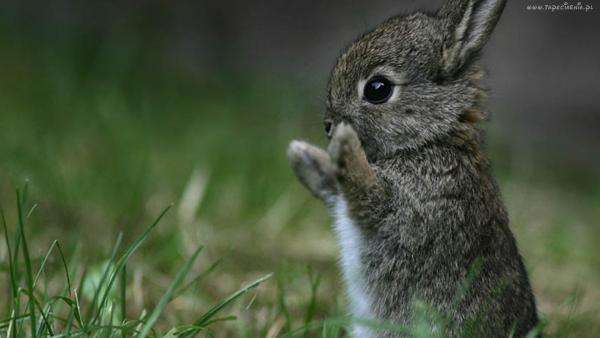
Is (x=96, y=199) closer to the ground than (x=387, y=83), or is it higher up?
closer to the ground

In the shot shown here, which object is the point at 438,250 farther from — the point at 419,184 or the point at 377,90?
the point at 377,90

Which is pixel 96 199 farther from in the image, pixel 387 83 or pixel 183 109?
→ pixel 183 109

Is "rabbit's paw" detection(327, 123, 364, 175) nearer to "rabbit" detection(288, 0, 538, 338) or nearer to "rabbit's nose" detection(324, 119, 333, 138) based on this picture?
"rabbit" detection(288, 0, 538, 338)

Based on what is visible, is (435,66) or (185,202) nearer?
(435,66)

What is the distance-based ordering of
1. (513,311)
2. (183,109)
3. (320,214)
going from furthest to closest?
(183,109)
(320,214)
(513,311)

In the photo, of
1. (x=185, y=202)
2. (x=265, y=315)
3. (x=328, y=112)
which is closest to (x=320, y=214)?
(x=185, y=202)

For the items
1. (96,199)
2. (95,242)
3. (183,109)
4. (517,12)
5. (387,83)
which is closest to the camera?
(387,83)

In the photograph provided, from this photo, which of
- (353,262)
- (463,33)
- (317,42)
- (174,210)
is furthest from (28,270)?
(317,42)

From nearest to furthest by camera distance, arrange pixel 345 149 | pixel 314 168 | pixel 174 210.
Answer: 1. pixel 345 149
2. pixel 314 168
3. pixel 174 210
